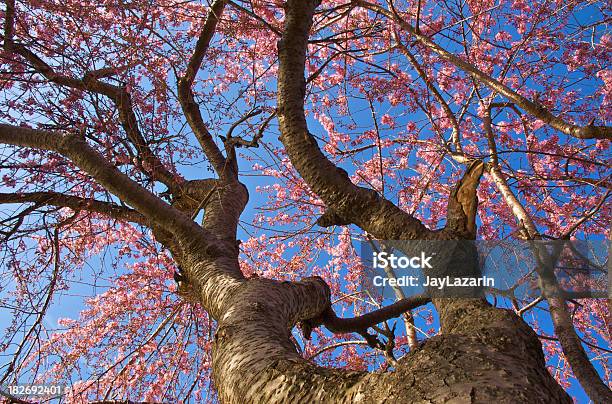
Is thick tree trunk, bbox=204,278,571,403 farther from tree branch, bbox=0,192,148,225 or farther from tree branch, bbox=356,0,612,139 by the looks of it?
tree branch, bbox=0,192,148,225

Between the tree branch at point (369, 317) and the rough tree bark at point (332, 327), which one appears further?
the tree branch at point (369, 317)

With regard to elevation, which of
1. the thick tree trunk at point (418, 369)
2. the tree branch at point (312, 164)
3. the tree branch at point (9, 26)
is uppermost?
the tree branch at point (9, 26)

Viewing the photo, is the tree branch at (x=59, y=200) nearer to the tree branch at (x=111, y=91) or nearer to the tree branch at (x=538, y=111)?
the tree branch at (x=111, y=91)

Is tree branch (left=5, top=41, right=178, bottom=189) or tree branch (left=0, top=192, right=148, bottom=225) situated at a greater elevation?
tree branch (left=5, top=41, right=178, bottom=189)

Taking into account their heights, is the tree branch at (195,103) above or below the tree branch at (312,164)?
above

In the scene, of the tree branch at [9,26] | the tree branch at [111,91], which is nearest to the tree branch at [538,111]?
the tree branch at [111,91]

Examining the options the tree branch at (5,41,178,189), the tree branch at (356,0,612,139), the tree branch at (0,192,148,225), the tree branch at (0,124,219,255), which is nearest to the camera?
the tree branch at (356,0,612,139)

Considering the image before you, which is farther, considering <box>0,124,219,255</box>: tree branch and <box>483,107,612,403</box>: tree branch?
<box>0,124,219,255</box>: tree branch

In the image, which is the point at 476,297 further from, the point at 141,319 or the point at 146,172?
the point at 141,319

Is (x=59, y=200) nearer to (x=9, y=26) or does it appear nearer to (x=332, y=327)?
(x=9, y=26)

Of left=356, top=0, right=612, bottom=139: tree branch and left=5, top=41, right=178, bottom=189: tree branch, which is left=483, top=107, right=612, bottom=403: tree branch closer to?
left=356, top=0, right=612, bottom=139: tree branch

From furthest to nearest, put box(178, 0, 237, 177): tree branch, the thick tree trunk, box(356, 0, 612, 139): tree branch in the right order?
box(178, 0, 237, 177): tree branch → box(356, 0, 612, 139): tree branch → the thick tree trunk

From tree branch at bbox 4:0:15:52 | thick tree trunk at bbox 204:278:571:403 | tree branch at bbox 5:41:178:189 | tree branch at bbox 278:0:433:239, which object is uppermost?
tree branch at bbox 4:0:15:52
